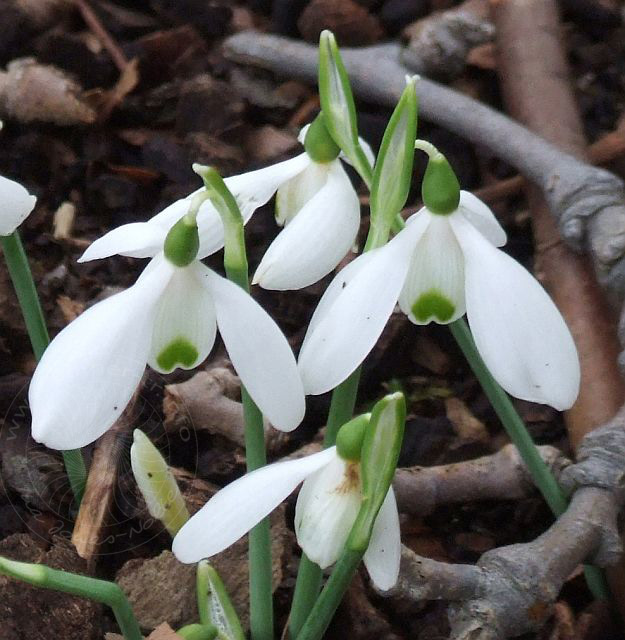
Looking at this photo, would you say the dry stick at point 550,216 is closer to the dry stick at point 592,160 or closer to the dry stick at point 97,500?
the dry stick at point 592,160

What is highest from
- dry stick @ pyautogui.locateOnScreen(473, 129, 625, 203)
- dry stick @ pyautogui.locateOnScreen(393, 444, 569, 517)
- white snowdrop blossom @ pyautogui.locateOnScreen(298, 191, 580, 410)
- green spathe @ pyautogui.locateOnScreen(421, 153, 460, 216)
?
green spathe @ pyautogui.locateOnScreen(421, 153, 460, 216)

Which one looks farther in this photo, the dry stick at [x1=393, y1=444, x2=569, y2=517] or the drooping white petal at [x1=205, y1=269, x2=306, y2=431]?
the dry stick at [x1=393, y1=444, x2=569, y2=517]

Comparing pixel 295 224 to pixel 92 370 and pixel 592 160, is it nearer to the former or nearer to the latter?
pixel 92 370

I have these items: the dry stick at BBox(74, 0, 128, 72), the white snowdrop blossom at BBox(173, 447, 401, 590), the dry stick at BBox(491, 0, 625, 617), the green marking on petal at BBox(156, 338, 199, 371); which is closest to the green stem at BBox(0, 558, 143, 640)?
the white snowdrop blossom at BBox(173, 447, 401, 590)

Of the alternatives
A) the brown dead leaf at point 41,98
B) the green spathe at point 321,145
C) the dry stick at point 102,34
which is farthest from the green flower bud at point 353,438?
the dry stick at point 102,34

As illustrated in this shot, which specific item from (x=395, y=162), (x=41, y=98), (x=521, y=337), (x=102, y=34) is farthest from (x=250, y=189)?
(x=102, y=34)

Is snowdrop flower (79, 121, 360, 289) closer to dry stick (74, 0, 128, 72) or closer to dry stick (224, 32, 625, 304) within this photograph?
dry stick (224, 32, 625, 304)
